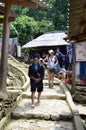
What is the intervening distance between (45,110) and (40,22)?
2627 cm

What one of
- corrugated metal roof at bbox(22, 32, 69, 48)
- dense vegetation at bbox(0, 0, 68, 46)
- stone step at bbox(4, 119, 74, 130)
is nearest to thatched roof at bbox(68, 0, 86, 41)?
stone step at bbox(4, 119, 74, 130)

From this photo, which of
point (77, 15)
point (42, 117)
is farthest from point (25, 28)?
point (77, 15)

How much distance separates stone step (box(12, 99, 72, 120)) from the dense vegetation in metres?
14.4

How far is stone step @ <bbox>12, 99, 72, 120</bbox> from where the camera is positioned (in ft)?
30.6

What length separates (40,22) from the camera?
3547 cm

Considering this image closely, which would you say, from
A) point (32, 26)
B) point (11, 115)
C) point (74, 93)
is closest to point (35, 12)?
point (32, 26)

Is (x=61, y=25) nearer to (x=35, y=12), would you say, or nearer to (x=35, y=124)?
(x=35, y=12)

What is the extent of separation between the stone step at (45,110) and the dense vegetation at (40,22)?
14.4 m

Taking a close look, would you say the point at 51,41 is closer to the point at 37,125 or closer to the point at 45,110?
the point at 45,110

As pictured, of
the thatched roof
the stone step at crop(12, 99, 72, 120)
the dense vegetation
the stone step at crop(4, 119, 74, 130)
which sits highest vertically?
the dense vegetation

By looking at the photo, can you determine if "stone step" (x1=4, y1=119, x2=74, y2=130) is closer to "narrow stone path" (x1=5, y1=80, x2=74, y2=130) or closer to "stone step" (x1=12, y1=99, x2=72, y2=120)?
"narrow stone path" (x1=5, y1=80, x2=74, y2=130)

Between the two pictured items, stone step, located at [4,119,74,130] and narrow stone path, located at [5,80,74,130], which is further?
narrow stone path, located at [5,80,74,130]

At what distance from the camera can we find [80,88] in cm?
1316

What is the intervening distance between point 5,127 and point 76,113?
2.24 metres
